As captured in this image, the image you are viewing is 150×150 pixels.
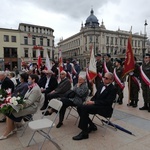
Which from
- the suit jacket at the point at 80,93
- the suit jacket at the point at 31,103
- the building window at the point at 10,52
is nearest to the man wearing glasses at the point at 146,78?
the suit jacket at the point at 80,93

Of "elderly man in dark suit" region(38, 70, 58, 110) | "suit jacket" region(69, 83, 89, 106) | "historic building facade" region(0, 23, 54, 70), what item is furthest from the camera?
"historic building facade" region(0, 23, 54, 70)

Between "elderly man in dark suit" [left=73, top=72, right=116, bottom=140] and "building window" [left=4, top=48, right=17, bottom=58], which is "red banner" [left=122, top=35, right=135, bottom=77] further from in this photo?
"building window" [left=4, top=48, right=17, bottom=58]

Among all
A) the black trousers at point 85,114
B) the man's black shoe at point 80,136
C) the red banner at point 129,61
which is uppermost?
the red banner at point 129,61

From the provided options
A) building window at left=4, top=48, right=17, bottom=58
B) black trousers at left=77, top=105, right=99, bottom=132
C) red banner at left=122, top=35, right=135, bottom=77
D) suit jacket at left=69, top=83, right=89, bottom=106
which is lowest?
black trousers at left=77, top=105, right=99, bottom=132

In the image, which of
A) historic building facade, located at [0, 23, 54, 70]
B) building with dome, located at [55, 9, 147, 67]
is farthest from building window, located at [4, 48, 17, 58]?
building with dome, located at [55, 9, 147, 67]

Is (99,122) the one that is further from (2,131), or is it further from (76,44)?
(76,44)

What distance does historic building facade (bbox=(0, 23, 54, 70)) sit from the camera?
46.6 metres

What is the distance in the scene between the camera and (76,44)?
86562 millimetres

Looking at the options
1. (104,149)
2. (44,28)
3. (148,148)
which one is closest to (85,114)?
(104,149)

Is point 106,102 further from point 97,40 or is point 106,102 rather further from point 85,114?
point 97,40

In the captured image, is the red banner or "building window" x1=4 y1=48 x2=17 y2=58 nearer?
the red banner

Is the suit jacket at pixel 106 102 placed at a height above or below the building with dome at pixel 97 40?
below

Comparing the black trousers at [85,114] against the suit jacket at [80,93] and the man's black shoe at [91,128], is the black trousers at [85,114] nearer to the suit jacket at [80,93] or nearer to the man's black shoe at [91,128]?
the man's black shoe at [91,128]

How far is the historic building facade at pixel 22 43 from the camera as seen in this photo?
46616 mm
